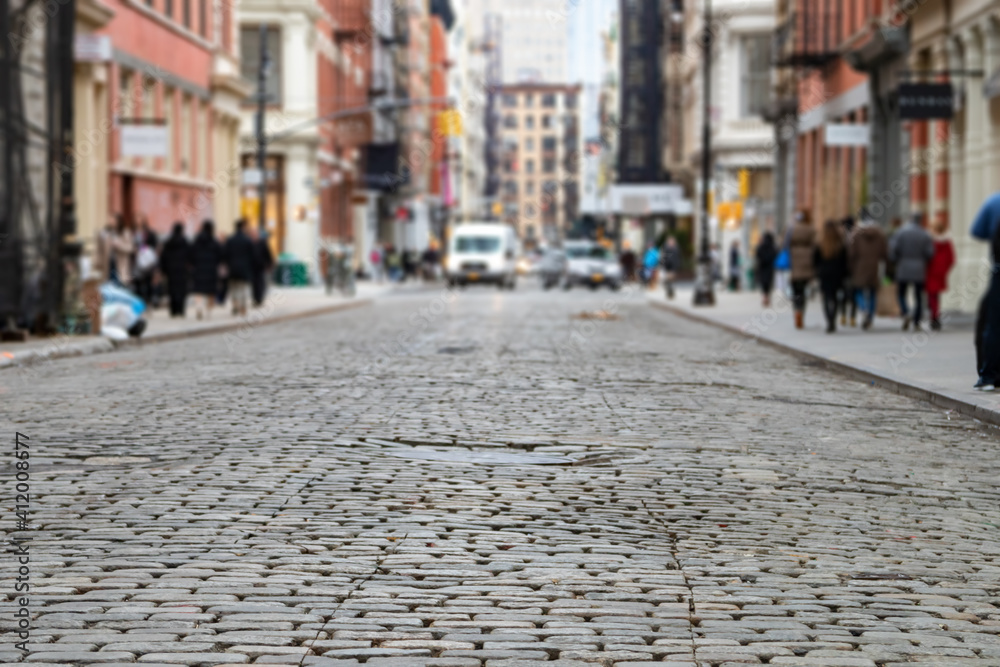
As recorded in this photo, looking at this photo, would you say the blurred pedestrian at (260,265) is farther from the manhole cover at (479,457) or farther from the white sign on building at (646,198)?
the white sign on building at (646,198)

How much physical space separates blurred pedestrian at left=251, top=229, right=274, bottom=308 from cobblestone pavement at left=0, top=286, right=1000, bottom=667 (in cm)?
2068

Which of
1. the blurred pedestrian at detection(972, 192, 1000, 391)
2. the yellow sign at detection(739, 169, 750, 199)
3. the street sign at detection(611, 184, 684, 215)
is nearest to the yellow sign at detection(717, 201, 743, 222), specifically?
the yellow sign at detection(739, 169, 750, 199)

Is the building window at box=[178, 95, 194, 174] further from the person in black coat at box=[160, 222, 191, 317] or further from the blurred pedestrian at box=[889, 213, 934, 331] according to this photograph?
the blurred pedestrian at box=[889, 213, 934, 331]

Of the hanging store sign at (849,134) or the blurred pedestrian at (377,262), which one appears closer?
the hanging store sign at (849,134)

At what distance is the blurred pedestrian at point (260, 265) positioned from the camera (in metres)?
35.9

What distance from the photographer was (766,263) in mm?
38562

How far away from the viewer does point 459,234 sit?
64.0 meters

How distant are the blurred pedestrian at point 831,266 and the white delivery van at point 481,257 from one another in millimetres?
37240

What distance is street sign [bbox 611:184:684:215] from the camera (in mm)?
87750

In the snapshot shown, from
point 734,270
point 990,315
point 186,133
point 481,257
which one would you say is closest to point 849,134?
point 186,133

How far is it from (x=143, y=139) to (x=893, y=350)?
15.2 metres

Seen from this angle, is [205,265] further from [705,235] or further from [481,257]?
[481,257]

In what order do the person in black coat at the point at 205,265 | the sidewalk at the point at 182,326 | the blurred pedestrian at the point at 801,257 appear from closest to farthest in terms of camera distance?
the sidewalk at the point at 182,326 < the blurred pedestrian at the point at 801,257 < the person in black coat at the point at 205,265

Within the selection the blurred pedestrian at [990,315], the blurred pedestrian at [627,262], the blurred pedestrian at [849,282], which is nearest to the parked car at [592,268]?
the blurred pedestrian at [627,262]
